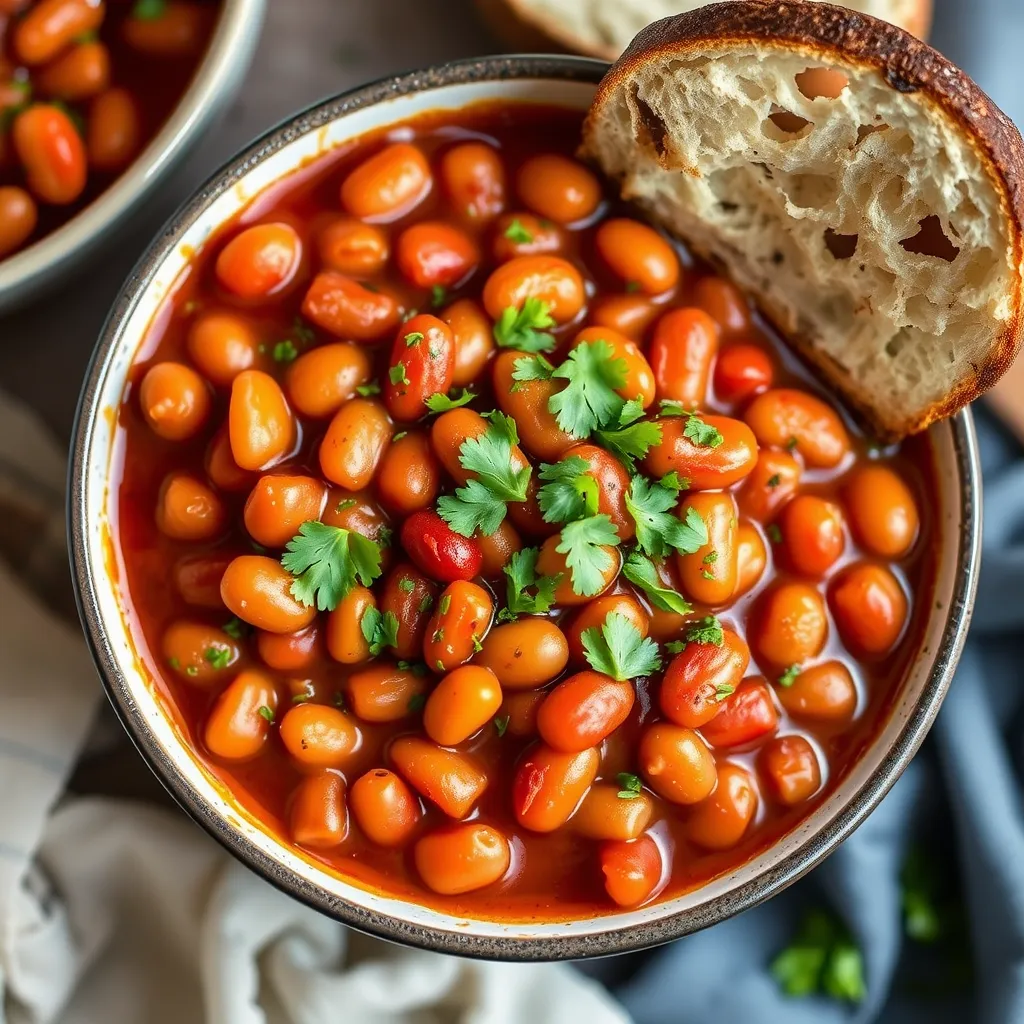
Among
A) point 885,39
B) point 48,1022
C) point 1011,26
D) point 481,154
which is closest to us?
point 885,39

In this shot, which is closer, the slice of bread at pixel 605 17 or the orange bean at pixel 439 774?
the orange bean at pixel 439 774

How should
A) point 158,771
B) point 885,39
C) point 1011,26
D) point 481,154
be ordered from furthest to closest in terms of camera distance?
1. point 1011,26
2. point 481,154
3. point 158,771
4. point 885,39

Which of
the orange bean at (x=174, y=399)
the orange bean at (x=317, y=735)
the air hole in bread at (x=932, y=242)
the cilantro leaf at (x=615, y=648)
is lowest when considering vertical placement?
the orange bean at (x=317, y=735)

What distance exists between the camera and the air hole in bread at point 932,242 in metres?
1.89

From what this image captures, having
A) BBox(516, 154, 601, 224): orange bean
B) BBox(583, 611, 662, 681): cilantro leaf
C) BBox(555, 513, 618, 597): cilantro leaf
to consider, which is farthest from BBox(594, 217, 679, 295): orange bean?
BBox(583, 611, 662, 681): cilantro leaf

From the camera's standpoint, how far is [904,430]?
204cm

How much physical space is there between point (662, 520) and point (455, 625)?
34cm

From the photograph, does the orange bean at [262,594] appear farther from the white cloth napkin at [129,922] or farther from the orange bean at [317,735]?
the white cloth napkin at [129,922]

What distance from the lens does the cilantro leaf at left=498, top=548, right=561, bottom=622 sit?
6.03 feet

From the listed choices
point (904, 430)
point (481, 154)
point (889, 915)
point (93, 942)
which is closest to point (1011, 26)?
point (904, 430)

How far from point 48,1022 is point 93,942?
0.15m

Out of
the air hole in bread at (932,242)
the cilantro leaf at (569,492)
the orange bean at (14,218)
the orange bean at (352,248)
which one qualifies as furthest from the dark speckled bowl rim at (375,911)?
the cilantro leaf at (569,492)

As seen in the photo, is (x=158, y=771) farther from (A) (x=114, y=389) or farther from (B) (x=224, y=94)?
(B) (x=224, y=94)

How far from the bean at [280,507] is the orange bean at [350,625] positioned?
0.13m
